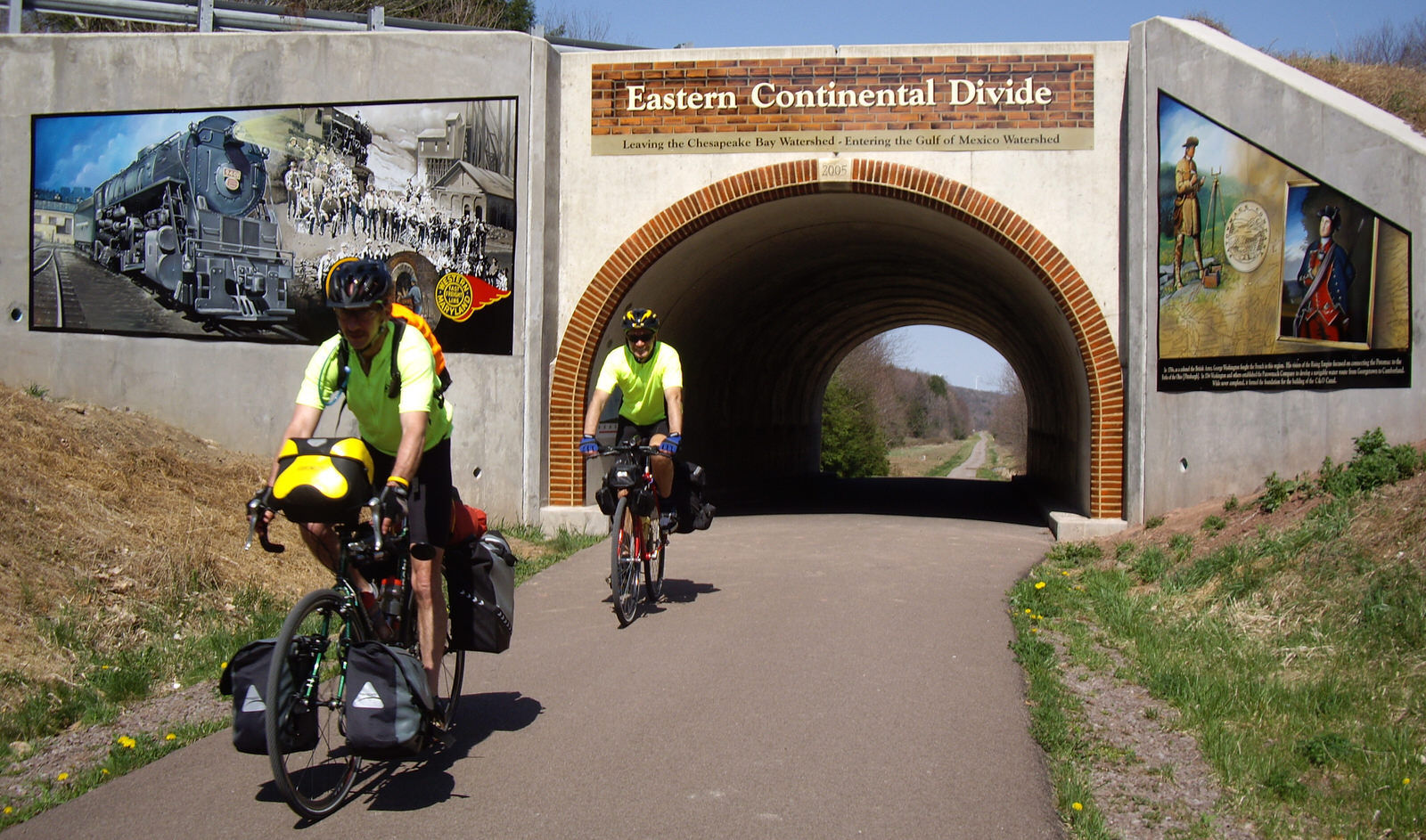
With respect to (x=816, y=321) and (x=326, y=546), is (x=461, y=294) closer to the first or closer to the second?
(x=326, y=546)

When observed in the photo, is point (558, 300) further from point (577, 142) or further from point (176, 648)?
point (176, 648)

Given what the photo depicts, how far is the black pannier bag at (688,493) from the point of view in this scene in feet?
26.0

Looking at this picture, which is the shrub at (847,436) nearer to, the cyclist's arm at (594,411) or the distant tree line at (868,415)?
the distant tree line at (868,415)

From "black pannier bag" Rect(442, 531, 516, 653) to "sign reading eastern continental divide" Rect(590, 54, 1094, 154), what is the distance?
8.02 metres

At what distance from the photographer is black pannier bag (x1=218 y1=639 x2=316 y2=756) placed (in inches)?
152

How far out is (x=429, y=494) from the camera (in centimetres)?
448

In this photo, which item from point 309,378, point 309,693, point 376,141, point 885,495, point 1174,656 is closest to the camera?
point 309,693

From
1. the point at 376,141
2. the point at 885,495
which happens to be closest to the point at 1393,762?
the point at 376,141

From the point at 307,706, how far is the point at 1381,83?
600 inches

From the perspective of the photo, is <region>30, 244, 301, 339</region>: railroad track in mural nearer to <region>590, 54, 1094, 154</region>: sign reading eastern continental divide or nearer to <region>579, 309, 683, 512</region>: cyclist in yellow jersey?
<region>590, 54, 1094, 154</region>: sign reading eastern continental divide

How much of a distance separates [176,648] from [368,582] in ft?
9.03

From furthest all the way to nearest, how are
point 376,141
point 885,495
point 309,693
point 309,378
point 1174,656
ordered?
1. point 885,495
2. point 376,141
3. point 1174,656
4. point 309,378
5. point 309,693

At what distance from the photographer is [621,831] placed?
403cm

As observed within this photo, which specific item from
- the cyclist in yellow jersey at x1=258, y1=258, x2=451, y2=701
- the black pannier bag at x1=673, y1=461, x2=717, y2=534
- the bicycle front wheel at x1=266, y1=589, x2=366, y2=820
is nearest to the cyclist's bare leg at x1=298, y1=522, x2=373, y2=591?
the cyclist in yellow jersey at x1=258, y1=258, x2=451, y2=701
